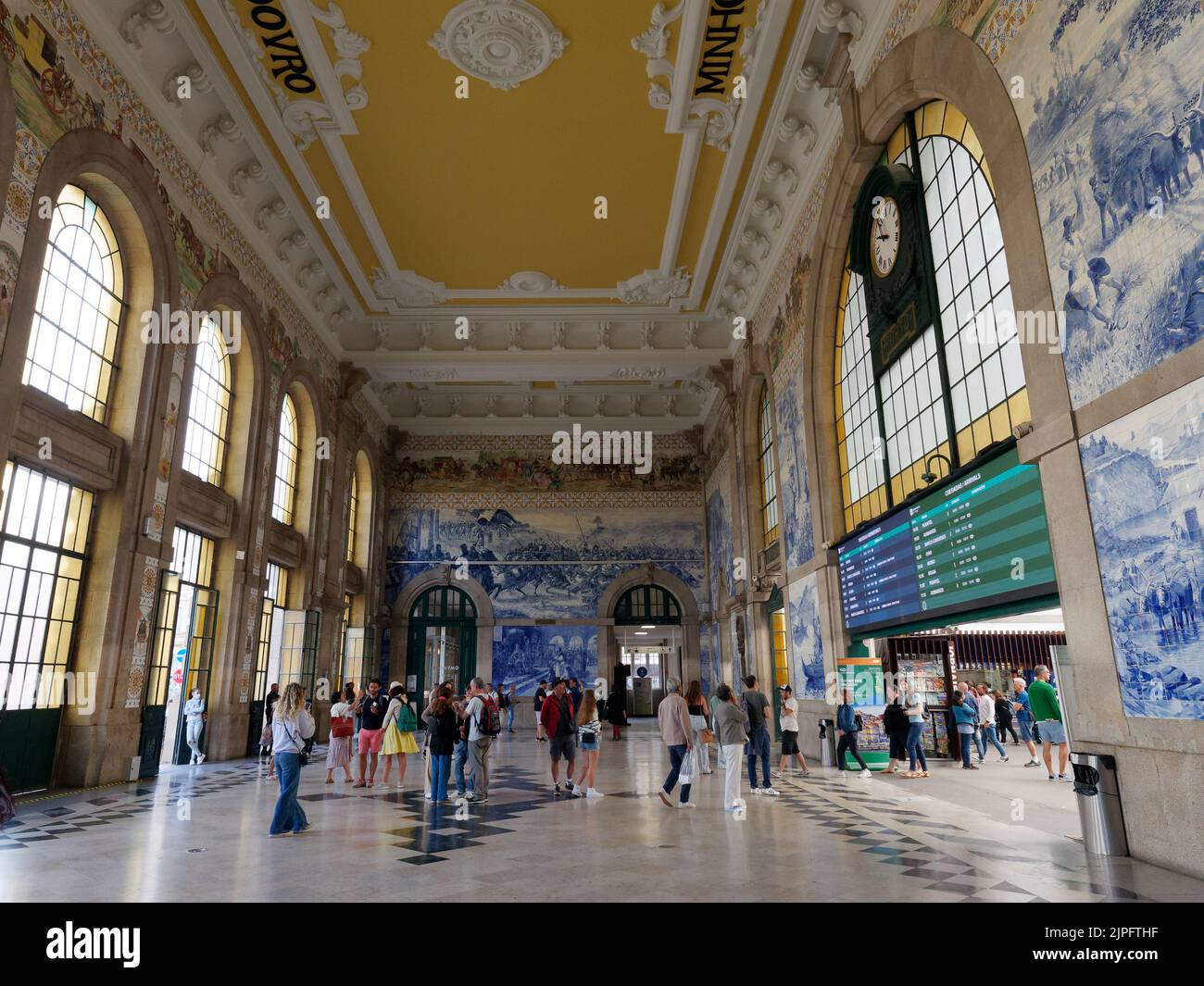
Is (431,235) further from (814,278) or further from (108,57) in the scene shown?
(814,278)

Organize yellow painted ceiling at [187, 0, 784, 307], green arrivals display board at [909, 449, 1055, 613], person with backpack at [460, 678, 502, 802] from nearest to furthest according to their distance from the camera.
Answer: green arrivals display board at [909, 449, 1055, 613] < person with backpack at [460, 678, 502, 802] < yellow painted ceiling at [187, 0, 784, 307]

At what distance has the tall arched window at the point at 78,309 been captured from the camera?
29.8 feet

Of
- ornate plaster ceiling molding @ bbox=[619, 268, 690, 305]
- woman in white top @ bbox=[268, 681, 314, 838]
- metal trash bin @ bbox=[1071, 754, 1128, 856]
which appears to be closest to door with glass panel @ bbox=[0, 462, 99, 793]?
woman in white top @ bbox=[268, 681, 314, 838]

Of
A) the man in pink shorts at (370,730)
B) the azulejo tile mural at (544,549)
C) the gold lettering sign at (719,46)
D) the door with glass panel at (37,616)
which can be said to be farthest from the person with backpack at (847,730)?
the azulejo tile mural at (544,549)

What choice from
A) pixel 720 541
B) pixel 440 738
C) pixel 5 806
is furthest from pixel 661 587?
pixel 5 806

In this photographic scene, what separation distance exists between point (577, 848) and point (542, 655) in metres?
17.0

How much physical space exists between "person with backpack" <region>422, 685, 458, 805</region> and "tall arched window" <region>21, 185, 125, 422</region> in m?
5.94

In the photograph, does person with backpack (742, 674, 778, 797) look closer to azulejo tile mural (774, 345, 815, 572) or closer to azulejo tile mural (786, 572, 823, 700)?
azulejo tile mural (786, 572, 823, 700)

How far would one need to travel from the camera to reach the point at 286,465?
658 inches

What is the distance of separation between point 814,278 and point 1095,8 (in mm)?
6686

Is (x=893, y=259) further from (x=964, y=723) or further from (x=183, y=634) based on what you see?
(x=183, y=634)

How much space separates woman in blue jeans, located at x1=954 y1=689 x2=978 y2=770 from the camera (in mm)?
11258

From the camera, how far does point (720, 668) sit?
68.6 ft

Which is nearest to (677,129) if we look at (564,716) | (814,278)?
(814,278)
